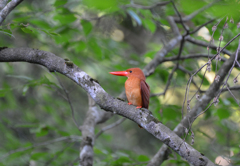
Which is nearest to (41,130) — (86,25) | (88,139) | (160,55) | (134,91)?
(88,139)

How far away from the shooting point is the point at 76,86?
4.98m

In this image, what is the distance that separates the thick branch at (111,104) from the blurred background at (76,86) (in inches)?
9.7

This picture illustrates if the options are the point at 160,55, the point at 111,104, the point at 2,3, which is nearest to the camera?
the point at 111,104

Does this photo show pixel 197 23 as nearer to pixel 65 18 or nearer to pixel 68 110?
pixel 65 18

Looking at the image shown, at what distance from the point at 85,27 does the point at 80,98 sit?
2.90 m

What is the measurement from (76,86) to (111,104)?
11.0ft

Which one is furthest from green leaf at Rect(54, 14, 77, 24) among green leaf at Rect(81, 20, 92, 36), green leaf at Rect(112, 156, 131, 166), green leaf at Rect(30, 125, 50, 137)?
green leaf at Rect(112, 156, 131, 166)

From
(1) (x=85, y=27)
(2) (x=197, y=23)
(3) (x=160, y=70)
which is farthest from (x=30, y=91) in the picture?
(2) (x=197, y=23)

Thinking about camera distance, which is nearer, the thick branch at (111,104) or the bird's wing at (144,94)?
the thick branch at (111,104)

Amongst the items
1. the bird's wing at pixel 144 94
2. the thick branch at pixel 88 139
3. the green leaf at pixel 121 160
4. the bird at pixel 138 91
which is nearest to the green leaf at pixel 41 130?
the thick branch at pixel 88 139

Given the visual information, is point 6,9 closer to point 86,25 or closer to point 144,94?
point 86,25

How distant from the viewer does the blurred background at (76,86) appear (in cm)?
307

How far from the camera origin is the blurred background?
3.07 metres

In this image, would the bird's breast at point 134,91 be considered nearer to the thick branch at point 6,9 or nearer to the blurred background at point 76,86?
the blurred background at point 76,86
